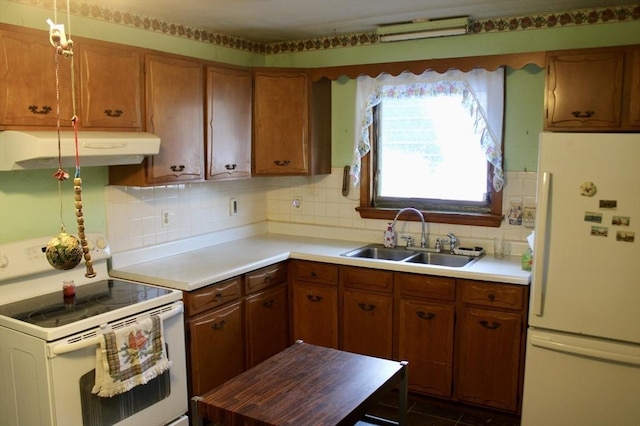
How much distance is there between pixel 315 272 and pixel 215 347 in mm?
861

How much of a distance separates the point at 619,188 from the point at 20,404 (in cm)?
285

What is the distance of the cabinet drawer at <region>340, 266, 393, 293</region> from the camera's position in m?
3.45

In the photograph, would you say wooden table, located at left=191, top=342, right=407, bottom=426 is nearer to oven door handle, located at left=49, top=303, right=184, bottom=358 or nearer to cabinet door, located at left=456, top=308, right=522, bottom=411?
oven door handle, located at left=49, top=303, right=184, bottom=358

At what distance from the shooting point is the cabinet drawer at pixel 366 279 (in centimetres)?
345

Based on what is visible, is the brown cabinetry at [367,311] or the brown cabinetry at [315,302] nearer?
the brown cabinetry at [367,311]

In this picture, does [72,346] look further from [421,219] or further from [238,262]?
[421,219]

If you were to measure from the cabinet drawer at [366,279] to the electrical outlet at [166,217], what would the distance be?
1171 mm

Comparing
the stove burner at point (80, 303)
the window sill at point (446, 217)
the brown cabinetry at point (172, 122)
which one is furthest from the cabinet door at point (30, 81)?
the window sill at point (446, 217)

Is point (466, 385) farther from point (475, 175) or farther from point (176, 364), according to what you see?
point (176, 364)

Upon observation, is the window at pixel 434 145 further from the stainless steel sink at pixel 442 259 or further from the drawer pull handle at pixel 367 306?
the drawer pull handle at pixel 367 306

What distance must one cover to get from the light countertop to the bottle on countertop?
8.1 inches

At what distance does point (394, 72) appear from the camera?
12.1 feet

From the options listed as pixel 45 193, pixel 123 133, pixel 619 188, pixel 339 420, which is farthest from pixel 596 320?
pixel 45 193

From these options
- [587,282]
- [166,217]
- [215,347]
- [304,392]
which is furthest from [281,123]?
[304,392]
